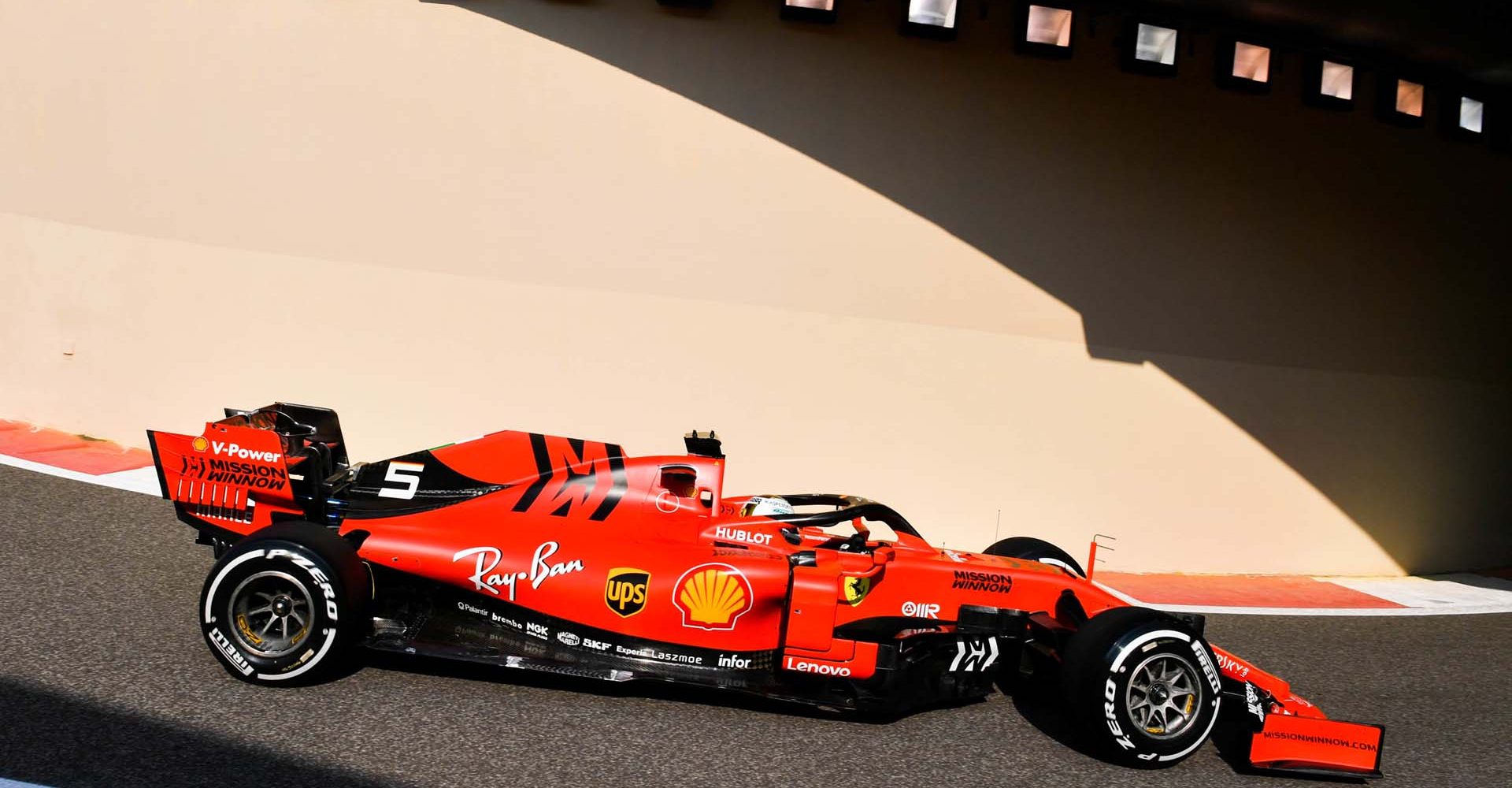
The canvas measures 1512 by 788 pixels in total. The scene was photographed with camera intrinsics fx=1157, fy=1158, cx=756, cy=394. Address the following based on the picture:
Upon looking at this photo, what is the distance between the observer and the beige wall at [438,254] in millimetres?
9445

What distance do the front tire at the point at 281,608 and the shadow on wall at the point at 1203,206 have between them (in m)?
5.42

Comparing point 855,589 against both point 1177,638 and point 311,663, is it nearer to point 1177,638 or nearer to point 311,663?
point 1177,638

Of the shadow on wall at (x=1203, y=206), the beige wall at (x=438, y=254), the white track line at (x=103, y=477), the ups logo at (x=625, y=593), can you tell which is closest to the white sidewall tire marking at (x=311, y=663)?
the ups logo at (x=625, y=593)

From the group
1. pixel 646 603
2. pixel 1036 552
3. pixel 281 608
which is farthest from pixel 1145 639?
pixel 281 608

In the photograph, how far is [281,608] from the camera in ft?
17.7

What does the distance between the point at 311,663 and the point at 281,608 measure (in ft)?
0.98

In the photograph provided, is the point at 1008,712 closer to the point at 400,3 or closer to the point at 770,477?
the point at 770,477

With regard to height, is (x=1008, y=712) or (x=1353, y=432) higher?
(x=1353, y=432)

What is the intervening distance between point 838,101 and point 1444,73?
575 centimetres

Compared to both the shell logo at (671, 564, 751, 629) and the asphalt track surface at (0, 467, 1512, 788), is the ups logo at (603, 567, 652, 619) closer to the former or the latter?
the shell logo at (671, 564, 751, 629)

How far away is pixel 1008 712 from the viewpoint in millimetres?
6168

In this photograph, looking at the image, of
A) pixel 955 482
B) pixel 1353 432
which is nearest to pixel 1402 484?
pixel 1353 432

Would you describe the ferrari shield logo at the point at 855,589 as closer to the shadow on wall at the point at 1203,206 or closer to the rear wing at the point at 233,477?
the rear wing at the point at 233,477

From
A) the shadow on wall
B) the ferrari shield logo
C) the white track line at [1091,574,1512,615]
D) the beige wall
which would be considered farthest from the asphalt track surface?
the shadow on wall
